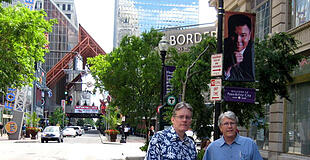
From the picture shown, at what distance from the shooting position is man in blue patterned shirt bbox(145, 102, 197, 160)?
14.5ft

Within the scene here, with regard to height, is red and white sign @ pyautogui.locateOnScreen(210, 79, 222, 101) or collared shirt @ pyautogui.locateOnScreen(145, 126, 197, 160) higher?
red and white sign @ pyautogui.locateOnScreen(210, 79, 222, 101)

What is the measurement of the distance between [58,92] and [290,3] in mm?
113034

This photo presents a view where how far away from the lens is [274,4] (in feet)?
65.1

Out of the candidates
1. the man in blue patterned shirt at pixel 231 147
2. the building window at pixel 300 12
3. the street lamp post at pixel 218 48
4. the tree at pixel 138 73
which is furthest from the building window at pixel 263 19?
the man in blue patterned shirt at pixel 231 147

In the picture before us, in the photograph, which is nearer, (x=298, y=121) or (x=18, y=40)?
(x=298, y=121)

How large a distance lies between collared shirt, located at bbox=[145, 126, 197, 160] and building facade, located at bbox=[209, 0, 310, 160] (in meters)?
12.6

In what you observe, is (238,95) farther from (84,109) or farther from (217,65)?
(84,109)

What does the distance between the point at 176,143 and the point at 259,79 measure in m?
11.1

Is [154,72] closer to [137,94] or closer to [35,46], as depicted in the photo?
[137,94]

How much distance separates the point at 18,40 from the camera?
1980 centimetres

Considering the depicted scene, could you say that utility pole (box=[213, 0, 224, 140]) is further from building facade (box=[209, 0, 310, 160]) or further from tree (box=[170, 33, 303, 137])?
building facade (box=[209, 0, 310, 160])

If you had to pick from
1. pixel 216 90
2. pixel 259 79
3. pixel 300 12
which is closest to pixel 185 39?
pixel 300 12

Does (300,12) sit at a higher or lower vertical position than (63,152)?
higher

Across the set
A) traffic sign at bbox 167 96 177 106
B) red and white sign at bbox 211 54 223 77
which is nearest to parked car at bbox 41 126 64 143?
traffic sign at bbox 167 96 177 106
